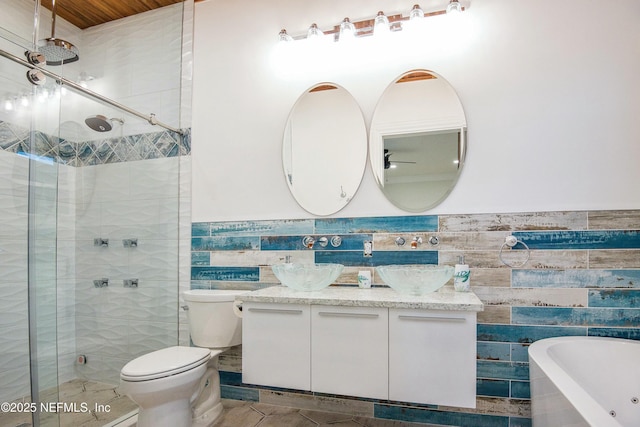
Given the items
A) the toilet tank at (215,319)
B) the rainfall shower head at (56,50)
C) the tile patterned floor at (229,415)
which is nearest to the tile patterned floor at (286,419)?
the tile patterned floor at (229,415)

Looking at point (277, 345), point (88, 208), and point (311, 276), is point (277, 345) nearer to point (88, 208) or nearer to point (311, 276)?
point (311, 276)

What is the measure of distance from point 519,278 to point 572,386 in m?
0.76

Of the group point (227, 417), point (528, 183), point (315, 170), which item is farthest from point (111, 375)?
point (528, 183)

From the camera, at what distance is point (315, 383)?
168 cm

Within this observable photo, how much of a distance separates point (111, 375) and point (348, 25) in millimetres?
2701

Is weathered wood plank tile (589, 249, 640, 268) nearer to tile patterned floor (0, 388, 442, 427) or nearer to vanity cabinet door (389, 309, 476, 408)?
vanity cabinet door (389, 309, 476, 408)

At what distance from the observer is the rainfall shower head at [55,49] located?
2.04 meters

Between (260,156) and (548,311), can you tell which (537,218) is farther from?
(260,156)

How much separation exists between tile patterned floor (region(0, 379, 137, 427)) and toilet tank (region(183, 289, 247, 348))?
61 centimetres

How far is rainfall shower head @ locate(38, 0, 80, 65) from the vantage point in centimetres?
204

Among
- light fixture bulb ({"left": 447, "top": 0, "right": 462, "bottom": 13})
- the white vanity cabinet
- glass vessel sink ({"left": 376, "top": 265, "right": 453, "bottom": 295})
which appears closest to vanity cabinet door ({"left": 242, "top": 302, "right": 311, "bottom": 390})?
the white vanity cabinet

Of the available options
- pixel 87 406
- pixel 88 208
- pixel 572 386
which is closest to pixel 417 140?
pixel 572 386

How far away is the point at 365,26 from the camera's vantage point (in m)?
2.17

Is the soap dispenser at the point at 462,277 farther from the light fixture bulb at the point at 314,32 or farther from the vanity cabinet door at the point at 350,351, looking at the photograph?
the light fixture bulb at the point at 314,32
